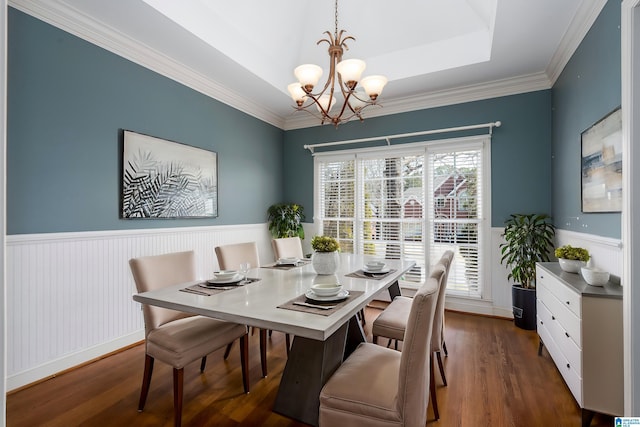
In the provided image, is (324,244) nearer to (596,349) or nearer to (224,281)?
(224,281)

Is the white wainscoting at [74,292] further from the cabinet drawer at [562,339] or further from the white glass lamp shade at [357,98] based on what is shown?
the white glass lamp shade at [357,98]

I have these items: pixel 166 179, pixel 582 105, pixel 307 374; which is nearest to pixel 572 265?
pixel 582 105

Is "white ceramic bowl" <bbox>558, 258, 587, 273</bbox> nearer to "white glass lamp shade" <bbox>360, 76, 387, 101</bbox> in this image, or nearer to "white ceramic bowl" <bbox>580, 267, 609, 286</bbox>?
"white ceramic bowl" <bbox>580, 267, 609, 286</bbox>

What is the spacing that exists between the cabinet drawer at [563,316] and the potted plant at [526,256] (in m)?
0.71

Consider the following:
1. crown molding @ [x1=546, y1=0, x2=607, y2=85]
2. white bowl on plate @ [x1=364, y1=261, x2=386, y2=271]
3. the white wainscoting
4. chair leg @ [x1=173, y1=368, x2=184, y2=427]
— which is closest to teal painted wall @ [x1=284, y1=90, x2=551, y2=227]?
crown molding @ [x1=546, y1=0, x2=607, y2=85]

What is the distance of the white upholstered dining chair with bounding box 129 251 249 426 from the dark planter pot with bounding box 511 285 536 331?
281 cm

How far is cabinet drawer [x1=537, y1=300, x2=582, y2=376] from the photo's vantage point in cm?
180

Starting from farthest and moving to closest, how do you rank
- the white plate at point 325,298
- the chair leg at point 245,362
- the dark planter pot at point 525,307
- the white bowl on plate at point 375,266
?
the dark planter pot at point 525,307, the white bowl on plate at point 375,266, the chair leg at point 245,362, the white plate at point 325,298

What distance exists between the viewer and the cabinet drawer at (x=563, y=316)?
1800 mm

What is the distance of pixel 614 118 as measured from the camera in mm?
1968

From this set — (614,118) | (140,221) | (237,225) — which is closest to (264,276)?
(140,221)

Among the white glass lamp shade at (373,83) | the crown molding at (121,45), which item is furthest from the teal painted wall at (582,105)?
the crown molding at (121,45)

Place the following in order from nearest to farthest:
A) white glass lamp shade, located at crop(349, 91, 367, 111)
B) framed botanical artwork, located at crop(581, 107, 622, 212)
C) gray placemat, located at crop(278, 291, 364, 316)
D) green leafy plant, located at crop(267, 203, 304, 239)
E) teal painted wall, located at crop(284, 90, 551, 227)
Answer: gray placemat, located at crop(278, 291, 364, 316) → framed botanical artwork, located at crop(581, 107, 622, 212) → white glass lamp shade, located at crop(349, 91, 367, 111) → teal painted wall, located at crop(284, 90, 551, 227) → green leafy plant, located at crop(267, 203, 304, 239)

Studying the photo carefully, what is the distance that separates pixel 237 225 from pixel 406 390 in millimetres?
3211
